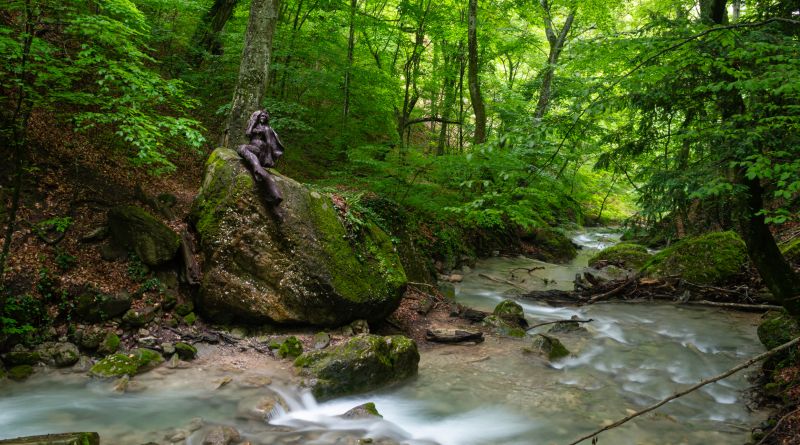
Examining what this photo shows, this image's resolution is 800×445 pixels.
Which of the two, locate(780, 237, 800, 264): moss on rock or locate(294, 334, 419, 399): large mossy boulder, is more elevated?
locate(780, 237, 800, 264): moss on rock

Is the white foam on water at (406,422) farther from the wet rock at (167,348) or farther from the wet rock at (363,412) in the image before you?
the wet rock at (167,348)

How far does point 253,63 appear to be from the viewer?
323 inches

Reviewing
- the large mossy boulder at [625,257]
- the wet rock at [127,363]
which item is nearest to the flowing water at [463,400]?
the wet rock at [127,363]

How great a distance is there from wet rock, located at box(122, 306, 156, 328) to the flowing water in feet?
2.65

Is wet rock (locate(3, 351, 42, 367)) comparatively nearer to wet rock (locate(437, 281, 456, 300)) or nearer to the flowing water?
the flowing water

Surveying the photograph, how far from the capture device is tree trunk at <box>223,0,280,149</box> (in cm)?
816

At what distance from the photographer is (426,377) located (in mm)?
6352

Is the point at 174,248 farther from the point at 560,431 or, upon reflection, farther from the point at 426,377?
the point at 560,431

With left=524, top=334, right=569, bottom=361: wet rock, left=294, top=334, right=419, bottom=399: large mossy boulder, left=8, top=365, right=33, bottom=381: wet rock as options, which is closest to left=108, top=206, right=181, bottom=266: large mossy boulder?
left=8, top=365, right=33, bottom=381: wet rock

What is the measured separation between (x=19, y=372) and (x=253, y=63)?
586cm

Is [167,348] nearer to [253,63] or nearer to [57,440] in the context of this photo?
[57,440]

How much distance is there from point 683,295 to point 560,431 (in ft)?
21.2

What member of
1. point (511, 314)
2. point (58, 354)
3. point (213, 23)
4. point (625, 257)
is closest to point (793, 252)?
point (511, 314)

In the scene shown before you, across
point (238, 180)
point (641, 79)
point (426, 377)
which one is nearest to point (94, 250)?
point (238, 180)
